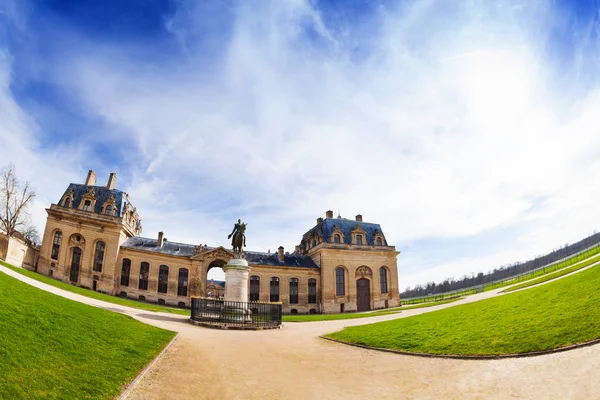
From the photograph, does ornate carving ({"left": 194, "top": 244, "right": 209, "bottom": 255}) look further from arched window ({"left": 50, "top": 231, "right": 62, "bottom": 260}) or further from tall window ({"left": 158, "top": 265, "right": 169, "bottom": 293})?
arched window ({"left": 50, "top": 231, "right": 62, "bottom": 260})

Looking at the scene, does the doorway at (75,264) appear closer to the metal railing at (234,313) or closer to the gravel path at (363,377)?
the metal railing at (234,313)

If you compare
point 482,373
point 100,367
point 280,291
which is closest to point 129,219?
point 280,291

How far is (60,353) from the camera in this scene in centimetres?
773

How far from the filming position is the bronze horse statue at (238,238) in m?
26.6

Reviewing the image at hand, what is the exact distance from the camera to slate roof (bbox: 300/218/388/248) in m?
55.6

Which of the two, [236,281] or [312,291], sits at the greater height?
[236,281]

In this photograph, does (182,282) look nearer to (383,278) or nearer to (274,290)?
(274,290)

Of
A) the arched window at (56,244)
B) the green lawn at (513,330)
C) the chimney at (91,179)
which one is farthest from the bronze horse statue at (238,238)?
the chimney at (91,179)

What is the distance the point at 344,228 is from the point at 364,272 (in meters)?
8.20

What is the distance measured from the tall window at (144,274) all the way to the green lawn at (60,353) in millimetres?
36377

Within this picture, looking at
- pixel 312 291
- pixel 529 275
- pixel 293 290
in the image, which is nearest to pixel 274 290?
pixel 293 290

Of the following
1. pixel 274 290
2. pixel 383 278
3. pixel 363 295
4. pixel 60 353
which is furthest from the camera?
pixel 383 278

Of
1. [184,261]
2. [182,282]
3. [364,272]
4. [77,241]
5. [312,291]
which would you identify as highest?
[77,241]

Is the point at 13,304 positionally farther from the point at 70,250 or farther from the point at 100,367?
the point at 70,250
